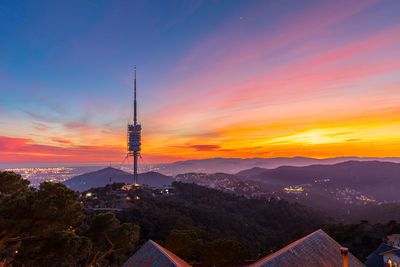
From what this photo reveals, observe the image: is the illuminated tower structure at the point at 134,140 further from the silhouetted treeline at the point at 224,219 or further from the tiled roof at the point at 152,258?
the tiled roof at the point at 152,258

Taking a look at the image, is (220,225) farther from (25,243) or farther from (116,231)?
(25,243)

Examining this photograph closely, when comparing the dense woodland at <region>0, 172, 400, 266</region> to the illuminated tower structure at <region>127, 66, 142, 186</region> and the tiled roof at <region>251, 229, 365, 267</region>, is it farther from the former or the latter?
the illuminated tower structure at <region>127, 66, 142, 186</region>

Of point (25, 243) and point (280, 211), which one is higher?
point (25, 243)

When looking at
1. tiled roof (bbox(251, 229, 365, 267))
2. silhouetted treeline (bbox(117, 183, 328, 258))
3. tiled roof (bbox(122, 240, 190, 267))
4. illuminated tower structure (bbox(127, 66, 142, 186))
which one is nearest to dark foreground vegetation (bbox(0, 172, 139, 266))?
tiled roof (bbox(122, 240, 190, 267))

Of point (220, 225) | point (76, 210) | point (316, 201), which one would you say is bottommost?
point (316, 201)

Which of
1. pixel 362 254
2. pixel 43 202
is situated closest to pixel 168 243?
pixel 43 202

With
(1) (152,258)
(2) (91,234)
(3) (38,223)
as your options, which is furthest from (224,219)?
(3) (38,223)

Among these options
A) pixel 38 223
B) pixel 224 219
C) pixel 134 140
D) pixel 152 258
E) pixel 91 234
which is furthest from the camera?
pixel 134 140

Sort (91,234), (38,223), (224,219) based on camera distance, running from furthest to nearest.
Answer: (224,219) → (91,234) → (38,223)

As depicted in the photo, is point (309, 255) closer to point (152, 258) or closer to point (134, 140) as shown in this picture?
point (152, 258)
